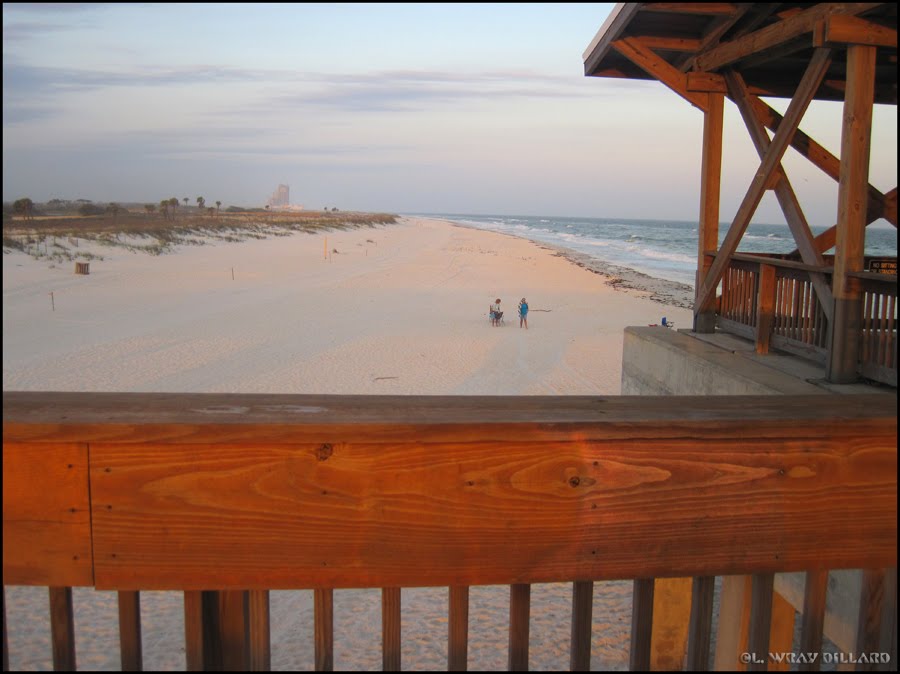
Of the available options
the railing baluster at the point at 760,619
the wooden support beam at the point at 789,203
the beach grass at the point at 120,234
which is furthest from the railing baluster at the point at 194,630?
the beach grass at the point at 120,234

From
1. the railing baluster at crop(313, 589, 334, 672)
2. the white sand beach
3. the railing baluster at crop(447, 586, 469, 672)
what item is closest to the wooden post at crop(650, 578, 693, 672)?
the white sand beach

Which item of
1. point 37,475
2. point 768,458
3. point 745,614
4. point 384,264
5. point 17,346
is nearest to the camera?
point 37,475

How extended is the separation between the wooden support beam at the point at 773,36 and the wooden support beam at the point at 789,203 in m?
0.25

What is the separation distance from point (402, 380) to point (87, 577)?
473 inches

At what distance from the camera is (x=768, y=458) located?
1.51 m

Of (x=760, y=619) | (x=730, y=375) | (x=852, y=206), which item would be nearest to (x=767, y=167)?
(x=852, y=206)

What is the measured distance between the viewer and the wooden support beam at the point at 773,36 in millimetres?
5223

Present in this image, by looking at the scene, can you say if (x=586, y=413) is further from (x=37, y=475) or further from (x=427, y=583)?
(x=37, y=475)

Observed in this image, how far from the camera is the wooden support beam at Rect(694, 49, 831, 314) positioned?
5695 millimetres

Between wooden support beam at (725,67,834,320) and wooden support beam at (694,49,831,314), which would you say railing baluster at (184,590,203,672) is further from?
wooden support beam at (694,49,831,314)

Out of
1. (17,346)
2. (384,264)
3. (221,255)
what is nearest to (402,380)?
(17,346)

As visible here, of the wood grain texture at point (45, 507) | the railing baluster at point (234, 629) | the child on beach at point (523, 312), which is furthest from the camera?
the child on beach at point (523, 312)

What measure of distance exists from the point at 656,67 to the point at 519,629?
702 centimetres

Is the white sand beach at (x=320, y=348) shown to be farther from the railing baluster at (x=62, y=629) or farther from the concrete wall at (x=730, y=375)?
the concrete wall at (x=730, y=375)
